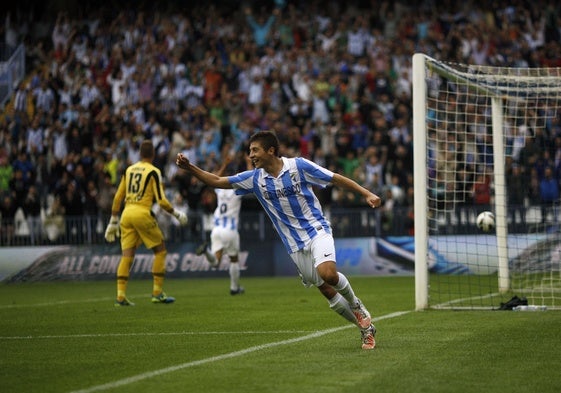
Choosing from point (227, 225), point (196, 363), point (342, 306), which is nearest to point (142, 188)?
point (227, 225)

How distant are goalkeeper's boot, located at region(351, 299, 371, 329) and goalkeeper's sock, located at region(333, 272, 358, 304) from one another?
6 cm

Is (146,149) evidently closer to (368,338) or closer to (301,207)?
(301,207)

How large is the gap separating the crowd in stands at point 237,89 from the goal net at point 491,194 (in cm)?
83

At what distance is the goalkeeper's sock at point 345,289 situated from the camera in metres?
9.93

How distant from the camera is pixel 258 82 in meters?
30.1

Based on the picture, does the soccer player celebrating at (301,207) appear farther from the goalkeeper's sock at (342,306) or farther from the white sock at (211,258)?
the white sock at (211,258)

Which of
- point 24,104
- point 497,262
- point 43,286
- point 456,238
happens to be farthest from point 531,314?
point 24,104

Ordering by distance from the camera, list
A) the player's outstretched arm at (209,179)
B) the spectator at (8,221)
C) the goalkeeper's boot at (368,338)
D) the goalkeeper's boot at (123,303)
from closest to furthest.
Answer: the goalkeeper's boot at (368,338) < the player's outstretched arm at (209,179) < the goalkeeper's boot at (123,303) < the spectator at (8,221)

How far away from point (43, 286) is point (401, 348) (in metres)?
15.7

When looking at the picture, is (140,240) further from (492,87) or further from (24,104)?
(24,104)

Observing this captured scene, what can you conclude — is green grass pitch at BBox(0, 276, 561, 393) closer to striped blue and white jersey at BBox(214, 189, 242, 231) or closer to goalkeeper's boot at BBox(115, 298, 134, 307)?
goalkeeper's boot at BBox(115, 298, 134, 307)

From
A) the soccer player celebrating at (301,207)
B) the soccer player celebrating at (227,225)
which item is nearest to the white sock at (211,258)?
the soccer player celebrating at (227,225)

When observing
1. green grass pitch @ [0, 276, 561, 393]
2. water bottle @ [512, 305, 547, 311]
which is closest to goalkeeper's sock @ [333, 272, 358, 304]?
green grass pitch @ [0, 276, 561, 393]

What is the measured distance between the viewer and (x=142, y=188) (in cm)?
1705
